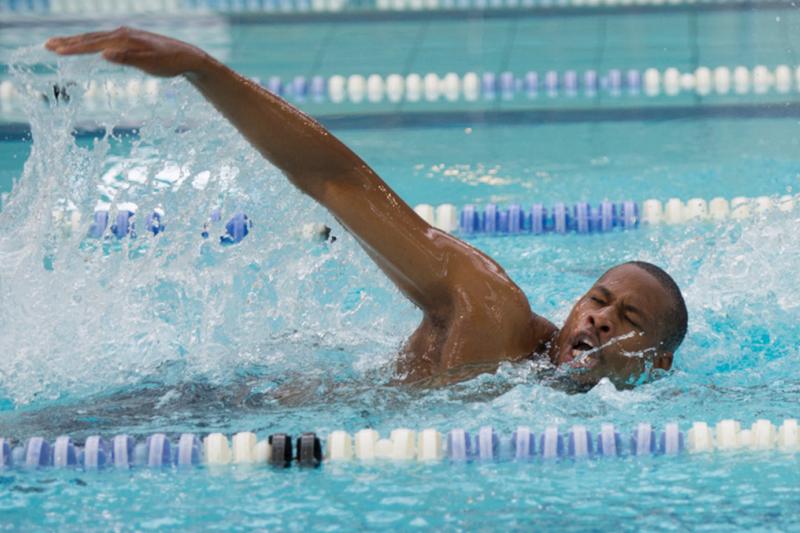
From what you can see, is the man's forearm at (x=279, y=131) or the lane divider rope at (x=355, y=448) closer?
the man's forearm at (x=279, y=131)

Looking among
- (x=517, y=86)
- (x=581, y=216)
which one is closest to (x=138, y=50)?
(x=581, y=216)

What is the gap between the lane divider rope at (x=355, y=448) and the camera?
275cm

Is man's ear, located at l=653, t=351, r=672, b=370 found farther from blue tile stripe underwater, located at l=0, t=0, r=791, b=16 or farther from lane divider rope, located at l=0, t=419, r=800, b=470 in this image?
blue tile stripe underwater, located at l=0, t=0, r=791, b=16

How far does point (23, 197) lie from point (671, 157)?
2814mm

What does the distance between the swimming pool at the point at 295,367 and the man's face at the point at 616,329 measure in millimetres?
77

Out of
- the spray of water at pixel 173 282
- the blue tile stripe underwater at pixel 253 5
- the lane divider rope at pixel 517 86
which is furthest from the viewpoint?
the blue tile stripe underwater at pixel 253 5

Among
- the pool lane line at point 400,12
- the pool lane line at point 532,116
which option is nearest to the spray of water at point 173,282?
the pool lane line at point 532,116

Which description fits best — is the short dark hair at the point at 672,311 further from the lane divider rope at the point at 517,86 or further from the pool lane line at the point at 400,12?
the pool lane line at the point at 400,12

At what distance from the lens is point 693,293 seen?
12.5 ft

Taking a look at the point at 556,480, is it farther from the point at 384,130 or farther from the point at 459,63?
the point at 459,63

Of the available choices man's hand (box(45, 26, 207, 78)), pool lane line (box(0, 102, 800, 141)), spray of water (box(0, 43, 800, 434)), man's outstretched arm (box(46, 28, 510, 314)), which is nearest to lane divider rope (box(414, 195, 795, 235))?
spray of water (box(0, 43, 800, 434))

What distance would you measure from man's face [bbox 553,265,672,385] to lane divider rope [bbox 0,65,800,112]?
324 cm

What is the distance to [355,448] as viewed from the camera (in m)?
2.78

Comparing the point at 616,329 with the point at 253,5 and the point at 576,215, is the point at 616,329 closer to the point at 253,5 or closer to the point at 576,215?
the point at 576,215
